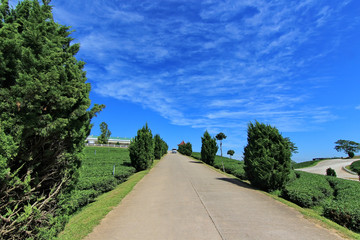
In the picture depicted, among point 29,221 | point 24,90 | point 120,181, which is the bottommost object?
point 120,181

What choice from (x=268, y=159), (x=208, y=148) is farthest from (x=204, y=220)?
(x=208, y=148)

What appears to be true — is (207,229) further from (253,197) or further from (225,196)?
(253,197)

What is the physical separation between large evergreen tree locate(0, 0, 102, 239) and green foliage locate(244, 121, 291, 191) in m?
8.89

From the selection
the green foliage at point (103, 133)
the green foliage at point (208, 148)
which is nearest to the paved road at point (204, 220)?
the green foliage at point (208, 148)

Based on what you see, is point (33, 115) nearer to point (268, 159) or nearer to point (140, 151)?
point (268, 159)

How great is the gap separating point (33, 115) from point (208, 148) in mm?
24783

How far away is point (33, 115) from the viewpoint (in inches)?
120

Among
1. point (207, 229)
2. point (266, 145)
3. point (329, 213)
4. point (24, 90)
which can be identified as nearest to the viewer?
point (24, 90)

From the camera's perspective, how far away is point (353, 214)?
541cm

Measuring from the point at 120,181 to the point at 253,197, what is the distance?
29.0 ft

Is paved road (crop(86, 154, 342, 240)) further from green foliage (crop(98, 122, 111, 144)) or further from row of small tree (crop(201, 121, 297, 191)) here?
green foliage (crop(98, 122, 111, 144))

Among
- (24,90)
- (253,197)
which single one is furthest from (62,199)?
(253,197)

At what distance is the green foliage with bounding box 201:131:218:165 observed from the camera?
26.2 metres

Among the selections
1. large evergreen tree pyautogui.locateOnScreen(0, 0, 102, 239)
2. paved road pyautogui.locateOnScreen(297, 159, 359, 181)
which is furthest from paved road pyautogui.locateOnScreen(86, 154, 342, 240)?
paved road pyautogui.locateOnScreen(297, 159, 359, 181)
